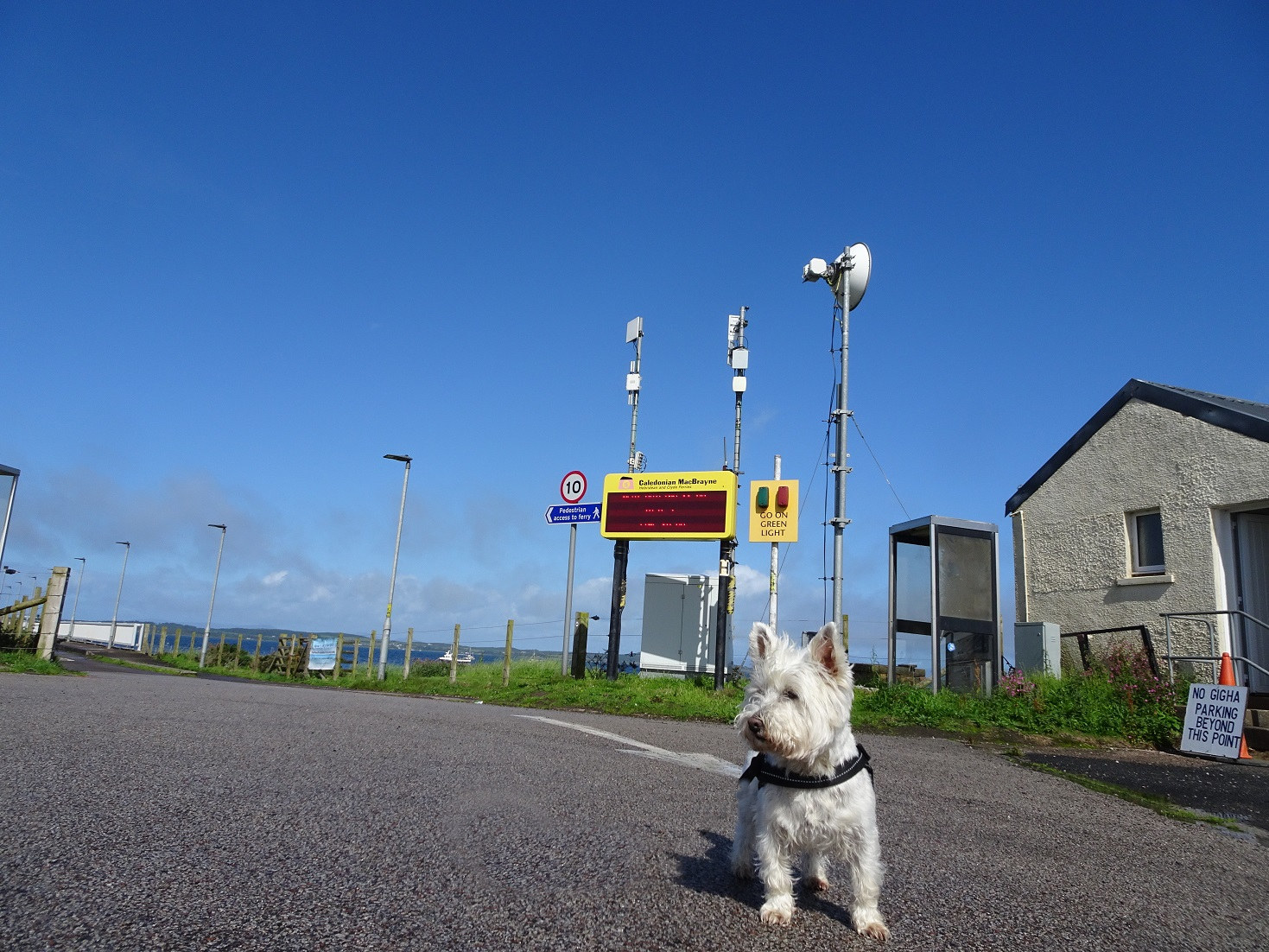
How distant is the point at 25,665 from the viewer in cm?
1822

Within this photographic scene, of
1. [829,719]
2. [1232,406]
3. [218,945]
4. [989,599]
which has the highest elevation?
[1232,406]

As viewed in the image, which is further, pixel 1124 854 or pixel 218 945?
pixel 1124 854

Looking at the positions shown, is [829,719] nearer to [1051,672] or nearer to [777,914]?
[777,914]

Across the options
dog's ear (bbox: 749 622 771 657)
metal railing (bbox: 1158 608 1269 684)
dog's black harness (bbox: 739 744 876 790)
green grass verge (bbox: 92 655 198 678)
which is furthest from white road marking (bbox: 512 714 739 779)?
green grass verge (bbox: 92 655 198 678)

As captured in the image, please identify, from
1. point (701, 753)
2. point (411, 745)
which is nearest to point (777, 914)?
point (411, 745)

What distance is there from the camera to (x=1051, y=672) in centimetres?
1497

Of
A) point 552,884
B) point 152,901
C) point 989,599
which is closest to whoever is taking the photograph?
point 152,901

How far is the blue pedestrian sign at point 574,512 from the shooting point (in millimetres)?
22625

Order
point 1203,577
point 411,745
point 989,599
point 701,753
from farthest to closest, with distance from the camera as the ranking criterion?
1. point 989,599
2. point 1203,577
3. point 701,753
4. point 411,745

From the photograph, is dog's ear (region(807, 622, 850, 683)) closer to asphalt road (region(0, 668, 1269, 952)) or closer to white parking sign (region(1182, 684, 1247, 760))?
asphalt road (region(0, 668, 1269, 952))

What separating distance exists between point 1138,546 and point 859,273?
7823 millimetres

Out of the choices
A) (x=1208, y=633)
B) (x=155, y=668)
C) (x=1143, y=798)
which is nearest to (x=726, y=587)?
(x=1208, y=633)

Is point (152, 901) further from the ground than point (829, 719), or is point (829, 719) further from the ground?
point (829, 719)

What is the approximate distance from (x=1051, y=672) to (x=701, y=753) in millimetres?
8732
